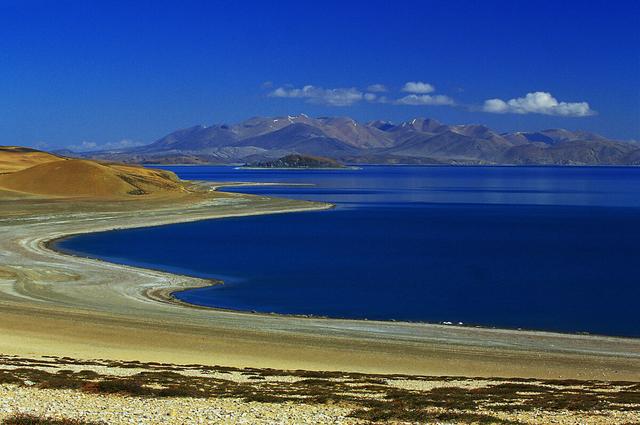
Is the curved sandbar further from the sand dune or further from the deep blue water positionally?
the sand dune

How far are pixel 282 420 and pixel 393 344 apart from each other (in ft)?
40.8

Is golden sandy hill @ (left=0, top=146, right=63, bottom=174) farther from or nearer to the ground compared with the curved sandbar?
farther from the ground

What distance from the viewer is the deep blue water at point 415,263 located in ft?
111

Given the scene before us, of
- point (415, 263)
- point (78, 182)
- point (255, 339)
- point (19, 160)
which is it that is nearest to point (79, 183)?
point (78, 182)

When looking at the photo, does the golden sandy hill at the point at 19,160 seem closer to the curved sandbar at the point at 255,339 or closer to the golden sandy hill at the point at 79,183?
the golden sandy hill at the point at 79,183

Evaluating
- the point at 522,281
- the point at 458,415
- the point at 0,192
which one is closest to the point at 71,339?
the point at 458,415

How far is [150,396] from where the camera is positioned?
15.3 meters

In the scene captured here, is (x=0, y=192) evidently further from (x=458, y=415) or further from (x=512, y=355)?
(x=458, y=415)

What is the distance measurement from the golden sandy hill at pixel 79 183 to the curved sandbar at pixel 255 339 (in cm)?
6234

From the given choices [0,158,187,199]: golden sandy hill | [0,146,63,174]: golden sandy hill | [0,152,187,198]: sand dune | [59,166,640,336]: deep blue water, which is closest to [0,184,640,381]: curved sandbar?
[59,166,640,336]: deep blue water

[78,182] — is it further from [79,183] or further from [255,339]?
[255,339]

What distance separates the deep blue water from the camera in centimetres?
3378

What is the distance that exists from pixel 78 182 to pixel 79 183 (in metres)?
0.41

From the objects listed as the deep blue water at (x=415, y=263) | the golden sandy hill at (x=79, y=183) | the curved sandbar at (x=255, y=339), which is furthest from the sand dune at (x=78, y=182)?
the curved sandbar at (x=255, y=339)
